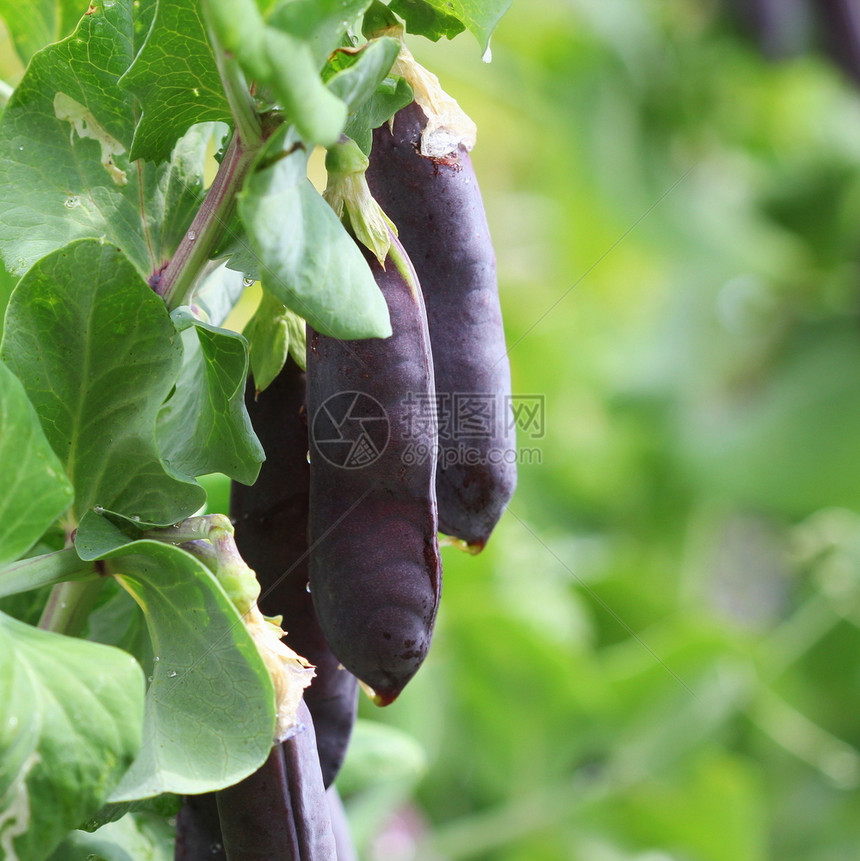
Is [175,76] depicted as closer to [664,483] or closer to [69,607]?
[69,607]

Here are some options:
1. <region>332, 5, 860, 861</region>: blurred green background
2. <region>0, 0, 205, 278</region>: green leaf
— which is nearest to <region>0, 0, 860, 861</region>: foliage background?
<region>332, 5, 860, 861</region>: blurred green background

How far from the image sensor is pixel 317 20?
178mm

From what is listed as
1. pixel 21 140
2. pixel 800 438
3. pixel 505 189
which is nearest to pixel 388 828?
pixel 21 140

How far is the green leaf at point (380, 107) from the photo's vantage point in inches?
9.8

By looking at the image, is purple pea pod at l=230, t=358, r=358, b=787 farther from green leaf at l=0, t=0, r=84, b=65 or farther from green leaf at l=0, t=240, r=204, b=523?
green leaf at l=0, t=0, r=84, b=65

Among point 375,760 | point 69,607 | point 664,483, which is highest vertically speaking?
point 69,607

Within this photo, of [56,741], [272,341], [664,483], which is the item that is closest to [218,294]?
[272,341]

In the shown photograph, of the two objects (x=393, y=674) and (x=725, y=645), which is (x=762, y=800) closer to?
(x=725, y=645)

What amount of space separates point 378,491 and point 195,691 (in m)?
0.07

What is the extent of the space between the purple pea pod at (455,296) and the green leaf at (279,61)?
10 cm

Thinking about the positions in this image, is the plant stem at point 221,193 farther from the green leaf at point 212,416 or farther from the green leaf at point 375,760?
the green leaf at point 375,760

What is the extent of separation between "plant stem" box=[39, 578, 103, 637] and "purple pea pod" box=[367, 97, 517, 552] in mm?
105

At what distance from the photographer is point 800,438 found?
1.12 metres

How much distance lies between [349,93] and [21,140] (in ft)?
0.38
